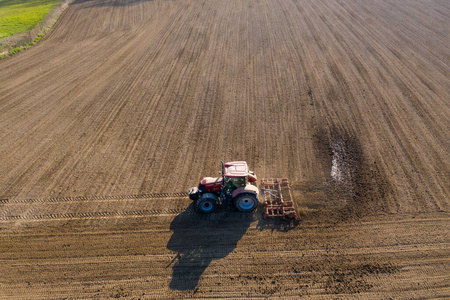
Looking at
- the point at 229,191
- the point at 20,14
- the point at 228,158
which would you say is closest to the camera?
the point at 229,191

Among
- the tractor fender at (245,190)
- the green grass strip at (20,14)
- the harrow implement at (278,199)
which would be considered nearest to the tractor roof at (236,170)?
the tractor fender at (245,190)

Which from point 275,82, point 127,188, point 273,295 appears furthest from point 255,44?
point 273,295

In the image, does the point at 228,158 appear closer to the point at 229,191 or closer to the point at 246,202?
the point at 229,191

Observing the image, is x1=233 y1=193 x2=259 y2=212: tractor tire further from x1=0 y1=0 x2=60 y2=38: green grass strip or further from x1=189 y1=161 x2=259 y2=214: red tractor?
x1=0 y1=0 x2=60 y2=38: green grass strip

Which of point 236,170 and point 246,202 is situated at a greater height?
point 236,170

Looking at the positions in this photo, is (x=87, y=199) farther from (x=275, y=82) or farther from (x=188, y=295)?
(x=275, y=82)

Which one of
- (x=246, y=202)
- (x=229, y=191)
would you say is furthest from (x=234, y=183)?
(x=246, y=202)

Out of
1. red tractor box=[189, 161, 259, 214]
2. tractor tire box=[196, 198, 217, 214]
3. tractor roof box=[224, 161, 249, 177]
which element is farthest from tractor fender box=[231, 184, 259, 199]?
tractor tire box=[196, 198, 217, 214]

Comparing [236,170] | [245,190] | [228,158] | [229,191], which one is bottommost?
[228,158]
